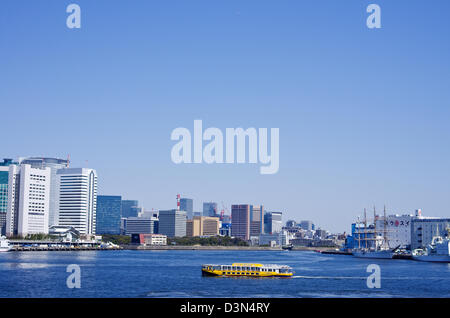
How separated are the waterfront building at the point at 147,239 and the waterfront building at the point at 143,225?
3752 cm

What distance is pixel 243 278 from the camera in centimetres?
4006

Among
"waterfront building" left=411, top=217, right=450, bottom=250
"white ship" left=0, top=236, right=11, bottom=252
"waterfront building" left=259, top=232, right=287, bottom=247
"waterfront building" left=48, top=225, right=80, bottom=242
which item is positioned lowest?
"waterfront building" left=259, top=232, right=287, bottom=247

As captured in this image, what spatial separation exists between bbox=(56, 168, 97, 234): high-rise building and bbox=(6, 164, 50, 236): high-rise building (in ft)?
44.9

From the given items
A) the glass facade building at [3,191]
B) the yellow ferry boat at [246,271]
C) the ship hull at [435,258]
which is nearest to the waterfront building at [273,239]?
the glass facade building at [3,191]

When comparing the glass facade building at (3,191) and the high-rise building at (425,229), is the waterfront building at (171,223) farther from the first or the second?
the high-rise building at (425,229)

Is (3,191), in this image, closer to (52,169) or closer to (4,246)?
(52,169)

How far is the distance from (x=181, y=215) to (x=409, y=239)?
103 metres

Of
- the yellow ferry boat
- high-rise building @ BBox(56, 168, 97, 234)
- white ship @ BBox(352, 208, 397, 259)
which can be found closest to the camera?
the yellow ferry boat

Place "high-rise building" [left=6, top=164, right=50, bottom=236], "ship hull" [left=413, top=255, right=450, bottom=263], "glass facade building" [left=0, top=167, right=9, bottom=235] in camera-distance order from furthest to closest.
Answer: "glass facade building" [left=0, top=167, right=9, bottom=235] → "high-rise building" [left=6, top=164, right=50, bottom=236] → "ship hull" [left=413, top=255, right=450, bottom=263]

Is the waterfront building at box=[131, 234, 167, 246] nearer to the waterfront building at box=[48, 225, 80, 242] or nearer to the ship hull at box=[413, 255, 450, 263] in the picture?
the waterfront building at box=[48, 225, 80, 242]

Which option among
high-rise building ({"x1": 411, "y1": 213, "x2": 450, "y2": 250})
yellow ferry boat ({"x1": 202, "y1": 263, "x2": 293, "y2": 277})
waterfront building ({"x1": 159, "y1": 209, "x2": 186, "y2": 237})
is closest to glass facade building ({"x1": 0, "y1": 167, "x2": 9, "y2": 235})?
waterfront building ({"x1": 159, "y1": 209, "x2": 186, "y2": 237})

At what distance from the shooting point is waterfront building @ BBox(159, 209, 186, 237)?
624ft

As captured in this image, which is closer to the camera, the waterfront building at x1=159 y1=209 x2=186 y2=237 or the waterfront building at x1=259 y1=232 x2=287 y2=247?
the waterfront building at x1=159 y1=209 x2=186 y2=237
